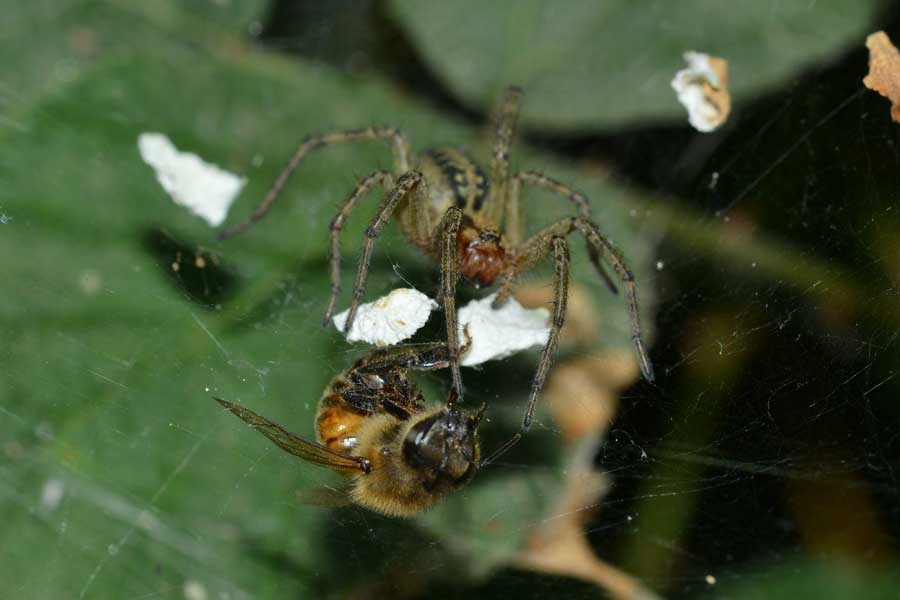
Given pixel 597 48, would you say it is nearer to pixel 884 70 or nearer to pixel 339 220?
pixel 884 70

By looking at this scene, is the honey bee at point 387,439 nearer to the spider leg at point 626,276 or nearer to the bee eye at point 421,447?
the bee eye at point 421,447

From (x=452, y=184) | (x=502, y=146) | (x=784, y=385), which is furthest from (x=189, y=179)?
(x=784, y=385)

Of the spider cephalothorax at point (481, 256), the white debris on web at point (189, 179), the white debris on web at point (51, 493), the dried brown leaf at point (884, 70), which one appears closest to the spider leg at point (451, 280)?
the spider cephalothorax at point (481, 256)

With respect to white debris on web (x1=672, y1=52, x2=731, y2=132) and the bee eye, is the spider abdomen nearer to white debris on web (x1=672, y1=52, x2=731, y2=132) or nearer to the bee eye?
white debris on web (x1=672, y1=52, x2=731, y2=132)

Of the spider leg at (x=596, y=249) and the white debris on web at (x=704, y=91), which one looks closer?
the spider leg at (x=596, y=249)

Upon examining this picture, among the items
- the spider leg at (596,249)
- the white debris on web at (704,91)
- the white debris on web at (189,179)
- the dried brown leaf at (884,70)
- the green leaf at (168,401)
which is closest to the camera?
the green leaf at (168,401)

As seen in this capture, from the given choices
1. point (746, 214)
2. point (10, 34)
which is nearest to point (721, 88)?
point (746, 214)
